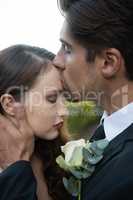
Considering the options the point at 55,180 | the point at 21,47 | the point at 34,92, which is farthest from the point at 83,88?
the point at 55,180

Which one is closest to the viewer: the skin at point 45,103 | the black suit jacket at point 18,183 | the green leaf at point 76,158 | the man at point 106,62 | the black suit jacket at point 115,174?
the black suit jacket at point 115,174

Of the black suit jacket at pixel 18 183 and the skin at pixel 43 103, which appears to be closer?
the black suit jacket at pixel 18 183

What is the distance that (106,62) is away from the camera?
1.04 metres

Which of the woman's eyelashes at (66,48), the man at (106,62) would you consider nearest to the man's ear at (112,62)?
the man at (106,62)

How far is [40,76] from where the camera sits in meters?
1.41

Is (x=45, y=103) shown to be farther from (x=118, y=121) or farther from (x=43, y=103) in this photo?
(x=118, y=121)

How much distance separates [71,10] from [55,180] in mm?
A: 691

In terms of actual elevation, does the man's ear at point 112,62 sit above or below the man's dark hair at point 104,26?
below

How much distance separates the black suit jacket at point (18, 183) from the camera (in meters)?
1.25

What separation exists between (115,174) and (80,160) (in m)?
0.19

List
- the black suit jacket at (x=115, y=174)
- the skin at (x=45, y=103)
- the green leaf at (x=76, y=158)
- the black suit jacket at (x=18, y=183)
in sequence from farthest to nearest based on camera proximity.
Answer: the skin at (x=45, y=103) < the black suit jacket at (x=18, y=183) < the green leaf at (x=76, y=158) < the black suit jacket at (x=115, y=174)

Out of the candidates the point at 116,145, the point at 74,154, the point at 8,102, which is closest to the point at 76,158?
the point at 74,154

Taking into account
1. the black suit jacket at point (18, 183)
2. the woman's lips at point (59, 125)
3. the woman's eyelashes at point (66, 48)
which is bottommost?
the black suit jacket at point (18, 183)

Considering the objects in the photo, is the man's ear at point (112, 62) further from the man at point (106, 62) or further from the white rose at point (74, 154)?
the white rose at point (74, 154)
